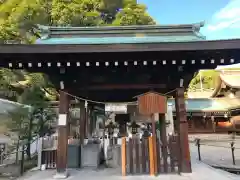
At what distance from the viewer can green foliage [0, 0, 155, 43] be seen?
12734mm

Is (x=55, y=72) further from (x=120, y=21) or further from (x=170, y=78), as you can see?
(x=120, y=21)

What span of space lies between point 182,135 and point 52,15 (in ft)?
36.8

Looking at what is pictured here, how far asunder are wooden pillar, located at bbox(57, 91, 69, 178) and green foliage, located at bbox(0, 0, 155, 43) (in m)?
8.23

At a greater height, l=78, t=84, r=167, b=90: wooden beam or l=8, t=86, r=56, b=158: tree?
l=78, t=84, r=167, b=90: wooden beam

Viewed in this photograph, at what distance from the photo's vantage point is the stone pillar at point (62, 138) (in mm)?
5875

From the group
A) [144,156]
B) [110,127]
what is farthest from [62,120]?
[110,127]

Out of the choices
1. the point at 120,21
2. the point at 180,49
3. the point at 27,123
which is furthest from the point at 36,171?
the point at 120,21

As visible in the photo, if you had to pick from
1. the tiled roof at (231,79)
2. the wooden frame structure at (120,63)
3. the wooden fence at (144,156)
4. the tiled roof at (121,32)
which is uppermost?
the tiled roof at (231,79)

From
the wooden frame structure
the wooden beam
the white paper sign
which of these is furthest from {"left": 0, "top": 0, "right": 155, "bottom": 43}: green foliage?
the white paper sign

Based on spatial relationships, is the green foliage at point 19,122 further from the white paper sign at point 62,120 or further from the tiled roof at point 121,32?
the tiled roof at point 121,32

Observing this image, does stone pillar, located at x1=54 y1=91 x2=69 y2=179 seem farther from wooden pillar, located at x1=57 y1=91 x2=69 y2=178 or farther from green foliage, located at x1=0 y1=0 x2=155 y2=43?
green foliage, located at x1=0 y1=0 x2=155 y2=43

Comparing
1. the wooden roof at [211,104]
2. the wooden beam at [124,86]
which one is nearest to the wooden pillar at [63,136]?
the wooden beam at [124,86]

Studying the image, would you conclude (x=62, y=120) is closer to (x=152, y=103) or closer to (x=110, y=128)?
(x=152, y=103)

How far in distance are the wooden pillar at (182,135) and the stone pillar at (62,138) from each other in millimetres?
3151
